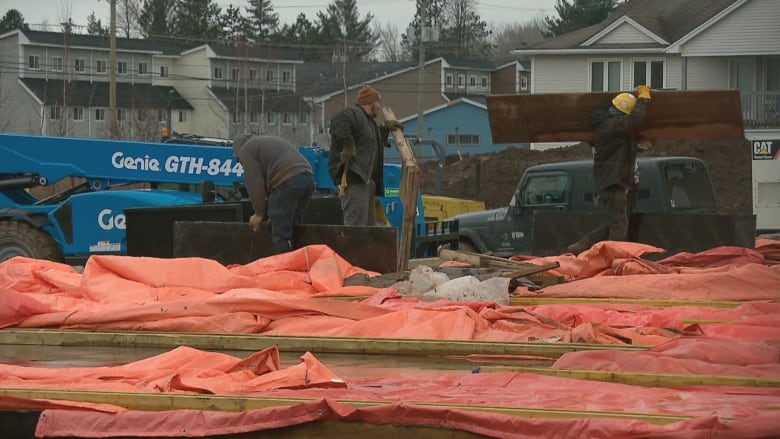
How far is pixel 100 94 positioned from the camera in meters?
67.2

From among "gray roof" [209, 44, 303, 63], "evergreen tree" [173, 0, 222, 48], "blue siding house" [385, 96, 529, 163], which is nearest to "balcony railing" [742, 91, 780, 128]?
"blue siding house" [385, 96, 529, 163]

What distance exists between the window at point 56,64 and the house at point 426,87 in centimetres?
1476

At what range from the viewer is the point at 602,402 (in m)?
5.96

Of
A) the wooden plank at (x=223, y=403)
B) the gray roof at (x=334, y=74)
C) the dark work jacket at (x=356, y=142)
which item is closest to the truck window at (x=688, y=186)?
the dark work jacket at (x=356, y=142)

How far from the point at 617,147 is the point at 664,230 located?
1.07 metres

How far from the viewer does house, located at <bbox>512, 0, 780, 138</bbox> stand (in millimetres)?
44344

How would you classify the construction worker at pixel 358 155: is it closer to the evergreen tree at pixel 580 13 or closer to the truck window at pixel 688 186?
the truck window at pixel 688 186

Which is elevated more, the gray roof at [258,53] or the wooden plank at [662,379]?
the gray roof at [258,53]

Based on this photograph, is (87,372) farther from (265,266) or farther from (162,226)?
(162,226)

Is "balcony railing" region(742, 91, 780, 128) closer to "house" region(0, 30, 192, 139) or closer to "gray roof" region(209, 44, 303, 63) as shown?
"house" region(0, 30, 192, 139)

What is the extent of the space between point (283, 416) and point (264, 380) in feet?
3.22

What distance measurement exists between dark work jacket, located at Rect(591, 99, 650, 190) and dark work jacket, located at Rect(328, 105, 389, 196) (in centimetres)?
261

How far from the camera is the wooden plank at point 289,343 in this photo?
7824 millimetres

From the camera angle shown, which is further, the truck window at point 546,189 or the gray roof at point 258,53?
the gray roof at point 258,53
